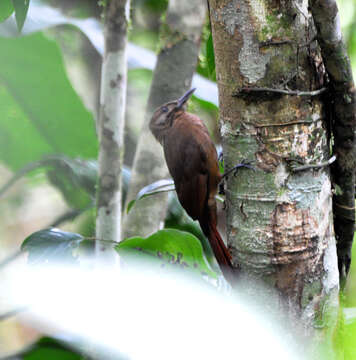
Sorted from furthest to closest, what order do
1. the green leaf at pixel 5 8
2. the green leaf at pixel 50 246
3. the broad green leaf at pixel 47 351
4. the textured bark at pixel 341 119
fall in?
1. the broad green leaf at pixel 47 351
2. the green leaf at pixel 50 246
3. the green leaf at pixel 5 8
4. the textured bark at pixel 341 119

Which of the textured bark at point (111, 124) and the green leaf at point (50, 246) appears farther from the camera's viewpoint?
the textured bark at point (111, 124)

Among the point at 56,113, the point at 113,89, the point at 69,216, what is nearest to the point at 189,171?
the point at 113,89

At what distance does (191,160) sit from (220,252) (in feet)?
1.68

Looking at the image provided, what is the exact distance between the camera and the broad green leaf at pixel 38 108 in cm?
263

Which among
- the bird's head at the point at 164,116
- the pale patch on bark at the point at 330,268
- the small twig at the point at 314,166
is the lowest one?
the pale patch on bark at the point at 330,268

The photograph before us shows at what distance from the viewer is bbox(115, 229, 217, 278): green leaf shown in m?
1.34

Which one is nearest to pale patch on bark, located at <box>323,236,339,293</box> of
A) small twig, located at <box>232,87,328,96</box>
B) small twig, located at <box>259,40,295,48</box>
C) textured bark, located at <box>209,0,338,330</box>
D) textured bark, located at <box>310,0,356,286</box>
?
textured bark, located at <box>209,0,338,330</box>

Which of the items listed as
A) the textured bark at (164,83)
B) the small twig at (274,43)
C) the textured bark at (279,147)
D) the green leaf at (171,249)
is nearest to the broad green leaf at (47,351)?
the textured bark at (164,83)

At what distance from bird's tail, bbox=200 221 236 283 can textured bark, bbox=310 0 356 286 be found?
0.33 meters

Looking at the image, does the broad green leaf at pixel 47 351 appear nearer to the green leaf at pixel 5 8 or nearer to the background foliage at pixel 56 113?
the background foliage at pixel 56 113

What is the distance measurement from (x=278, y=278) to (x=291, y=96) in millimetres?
455

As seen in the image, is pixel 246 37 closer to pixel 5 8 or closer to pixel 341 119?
pixel 341 119

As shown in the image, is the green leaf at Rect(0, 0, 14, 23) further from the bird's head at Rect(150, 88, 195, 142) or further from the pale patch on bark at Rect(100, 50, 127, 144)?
the bird's head at Rect(150, 88, 195, 142)

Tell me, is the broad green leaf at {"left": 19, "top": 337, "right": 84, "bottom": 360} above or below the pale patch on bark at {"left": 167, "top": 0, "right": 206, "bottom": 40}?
below
